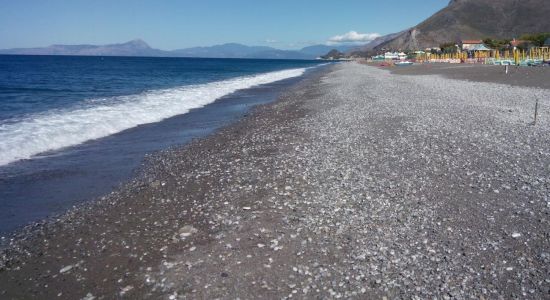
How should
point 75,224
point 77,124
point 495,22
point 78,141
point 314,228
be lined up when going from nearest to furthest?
1. point 314,228
2. point 75,224
3. point 78,141
4. point 77,124
5. point 495,22

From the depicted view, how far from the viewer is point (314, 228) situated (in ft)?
23.2

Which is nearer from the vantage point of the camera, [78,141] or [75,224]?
[75,224]

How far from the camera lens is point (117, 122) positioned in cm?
1930

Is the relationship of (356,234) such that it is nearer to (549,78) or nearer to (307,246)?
(307,246)

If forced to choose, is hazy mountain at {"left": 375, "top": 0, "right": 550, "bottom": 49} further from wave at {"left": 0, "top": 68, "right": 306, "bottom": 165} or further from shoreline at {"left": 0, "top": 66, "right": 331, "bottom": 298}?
shoreline at {"left": 0, "top": 66, "right": 331, "bottom": 298}

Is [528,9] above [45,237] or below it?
above

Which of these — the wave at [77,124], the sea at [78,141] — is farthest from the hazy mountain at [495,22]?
the sea at [78,141]

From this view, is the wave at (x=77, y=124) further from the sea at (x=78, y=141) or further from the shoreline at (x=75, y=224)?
the shoreline at (x=75, y=224)

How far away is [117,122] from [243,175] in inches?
447

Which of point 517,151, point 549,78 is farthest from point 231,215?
point 549,78

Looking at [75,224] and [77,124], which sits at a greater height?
[77,124]

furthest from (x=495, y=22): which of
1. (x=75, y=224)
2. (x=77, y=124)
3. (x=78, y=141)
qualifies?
(x=75, y=224)

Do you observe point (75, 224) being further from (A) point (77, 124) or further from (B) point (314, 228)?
(A) point (77, 124)

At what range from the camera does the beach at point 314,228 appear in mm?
5512
